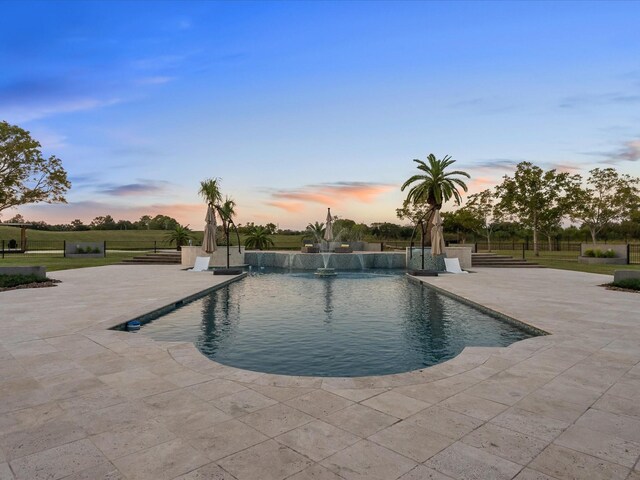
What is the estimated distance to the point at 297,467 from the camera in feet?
8.67

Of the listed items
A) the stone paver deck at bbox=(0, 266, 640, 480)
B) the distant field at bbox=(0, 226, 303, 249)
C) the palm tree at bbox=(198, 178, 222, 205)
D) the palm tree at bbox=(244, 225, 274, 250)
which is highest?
the palm tree at bbox=(198, 178, 222, 205)

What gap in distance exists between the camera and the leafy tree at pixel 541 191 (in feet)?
121

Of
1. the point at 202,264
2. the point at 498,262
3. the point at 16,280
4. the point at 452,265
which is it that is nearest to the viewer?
the point at 16,280

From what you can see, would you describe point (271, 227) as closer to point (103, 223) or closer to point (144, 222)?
point (144, 222)

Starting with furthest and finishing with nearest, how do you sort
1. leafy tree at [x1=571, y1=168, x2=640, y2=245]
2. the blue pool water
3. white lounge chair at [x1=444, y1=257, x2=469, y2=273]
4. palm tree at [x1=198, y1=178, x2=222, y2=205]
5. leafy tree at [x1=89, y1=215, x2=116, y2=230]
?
leafy tree at [x1=89, y1=215, x2=116, y2=230]
leafy tree at [x1=571, y1=168, x2=640, y2=245]
palm tree at [x1=198, y1=178, x2=222, y2=205]
white lounge chair at [x1=444, y1=257, x2=469, y2=273]
the blue pool water

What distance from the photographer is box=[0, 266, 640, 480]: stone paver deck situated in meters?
2.68

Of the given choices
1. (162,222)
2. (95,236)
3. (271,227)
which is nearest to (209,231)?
(271,227)

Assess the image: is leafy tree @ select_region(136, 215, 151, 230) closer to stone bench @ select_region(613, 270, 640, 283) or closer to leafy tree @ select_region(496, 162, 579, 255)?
leafy tree @ select_region(496, 162, 579, 255)


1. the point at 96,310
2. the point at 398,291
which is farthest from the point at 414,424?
the point at 398,291

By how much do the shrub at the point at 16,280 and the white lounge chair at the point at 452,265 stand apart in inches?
720

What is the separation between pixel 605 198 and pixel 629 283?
31610 millimetres

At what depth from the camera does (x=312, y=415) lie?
11.6 ft

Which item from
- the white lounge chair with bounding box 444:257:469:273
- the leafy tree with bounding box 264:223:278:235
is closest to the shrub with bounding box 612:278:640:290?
the white lounge chair with bounding box 444:257:469:273

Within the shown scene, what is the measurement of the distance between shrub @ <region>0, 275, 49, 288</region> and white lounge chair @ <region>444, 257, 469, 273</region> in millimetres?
18279
